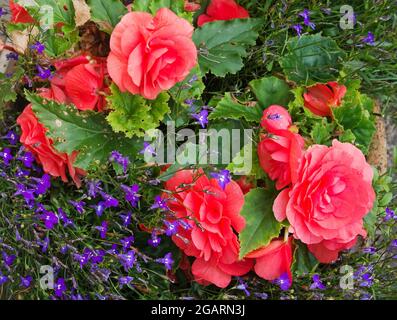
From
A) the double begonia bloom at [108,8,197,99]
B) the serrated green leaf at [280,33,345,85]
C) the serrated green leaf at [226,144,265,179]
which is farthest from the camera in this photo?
the serrated green leaf at [280,33,345,85]

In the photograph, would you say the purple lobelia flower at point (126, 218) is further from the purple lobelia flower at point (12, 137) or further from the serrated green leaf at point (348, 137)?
the serrated green leaf at point (348, 137)

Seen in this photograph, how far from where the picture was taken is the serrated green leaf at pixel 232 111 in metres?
1.06

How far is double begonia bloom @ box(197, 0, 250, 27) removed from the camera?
1166mm

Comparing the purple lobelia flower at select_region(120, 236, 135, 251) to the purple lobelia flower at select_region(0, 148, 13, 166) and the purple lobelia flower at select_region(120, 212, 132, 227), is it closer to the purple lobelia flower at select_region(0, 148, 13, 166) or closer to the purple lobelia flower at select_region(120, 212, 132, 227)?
the purple lobelia flower at select_region(120, 212, 132, 227)

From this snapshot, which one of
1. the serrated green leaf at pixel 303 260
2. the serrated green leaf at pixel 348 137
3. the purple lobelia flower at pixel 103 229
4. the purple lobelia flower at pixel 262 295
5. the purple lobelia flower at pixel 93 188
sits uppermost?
the serrated green leaf at pixel 348 137

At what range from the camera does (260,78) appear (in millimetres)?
1201

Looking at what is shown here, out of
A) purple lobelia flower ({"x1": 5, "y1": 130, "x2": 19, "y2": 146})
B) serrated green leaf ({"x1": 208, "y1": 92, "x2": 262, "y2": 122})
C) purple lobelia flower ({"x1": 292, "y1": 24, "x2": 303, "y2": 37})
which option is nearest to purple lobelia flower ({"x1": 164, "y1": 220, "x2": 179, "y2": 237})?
serrated green leaf ({"x1": 208, "y1": 92, "x2": 262, "y2": 122})

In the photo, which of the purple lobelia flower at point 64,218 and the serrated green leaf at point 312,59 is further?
the serrated green leaf at point 312,59

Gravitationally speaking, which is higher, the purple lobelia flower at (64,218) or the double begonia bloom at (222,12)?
the double begonia bloom at (222,12)

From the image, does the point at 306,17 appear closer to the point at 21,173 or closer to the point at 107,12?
the point at 107,12

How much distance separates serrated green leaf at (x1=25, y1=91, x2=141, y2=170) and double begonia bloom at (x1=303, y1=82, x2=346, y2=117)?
1.17ft

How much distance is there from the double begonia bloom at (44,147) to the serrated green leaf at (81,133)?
0.04 meters

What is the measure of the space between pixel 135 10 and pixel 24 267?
20.4 inches

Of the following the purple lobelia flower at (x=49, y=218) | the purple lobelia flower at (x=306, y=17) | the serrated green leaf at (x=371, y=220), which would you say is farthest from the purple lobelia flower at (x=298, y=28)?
the purple lobelia flower at (x=49, y=218)
